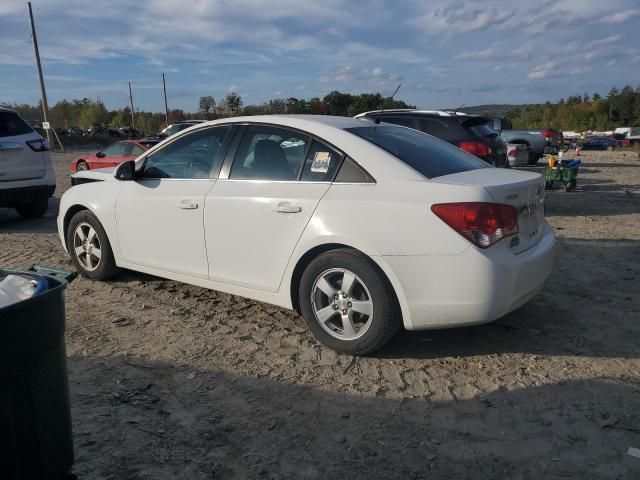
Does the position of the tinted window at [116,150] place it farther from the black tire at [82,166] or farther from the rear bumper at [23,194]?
the rear bumper at [23,194]

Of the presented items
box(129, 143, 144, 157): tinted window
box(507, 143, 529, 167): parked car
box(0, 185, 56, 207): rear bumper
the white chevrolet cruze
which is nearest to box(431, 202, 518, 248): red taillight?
the white chevrolet cruze

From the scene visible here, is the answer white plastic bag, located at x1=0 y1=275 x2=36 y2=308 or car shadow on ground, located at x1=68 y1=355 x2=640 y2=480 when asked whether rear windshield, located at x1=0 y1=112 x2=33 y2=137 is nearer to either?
car shadow on ground, located at x1=68 y1=355 x2=640 y2=480

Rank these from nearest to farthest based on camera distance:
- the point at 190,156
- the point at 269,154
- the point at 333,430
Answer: the point at 333,430 → the point at 269,154 → the point at 190,156

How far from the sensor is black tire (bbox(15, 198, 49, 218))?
9390mm

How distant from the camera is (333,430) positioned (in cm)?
299

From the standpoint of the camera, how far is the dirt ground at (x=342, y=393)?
271 centimetres

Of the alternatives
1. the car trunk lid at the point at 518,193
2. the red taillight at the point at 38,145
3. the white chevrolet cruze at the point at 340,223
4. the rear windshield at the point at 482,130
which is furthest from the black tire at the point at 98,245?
the rear windshield at the point at 482,130

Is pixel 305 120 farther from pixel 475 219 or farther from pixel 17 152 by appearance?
pixel 17 152

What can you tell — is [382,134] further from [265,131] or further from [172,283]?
[172,283]

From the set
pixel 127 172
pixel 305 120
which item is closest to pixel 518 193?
pixel 305 120

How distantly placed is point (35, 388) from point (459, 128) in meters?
8.28

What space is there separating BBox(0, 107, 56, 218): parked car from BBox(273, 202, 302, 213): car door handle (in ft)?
20.3

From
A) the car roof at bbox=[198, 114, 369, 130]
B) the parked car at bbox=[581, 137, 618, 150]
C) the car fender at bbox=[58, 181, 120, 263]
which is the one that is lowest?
the parked car at bbox=[581, 137, 618, 150]

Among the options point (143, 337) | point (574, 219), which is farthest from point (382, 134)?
point (574, 219)
